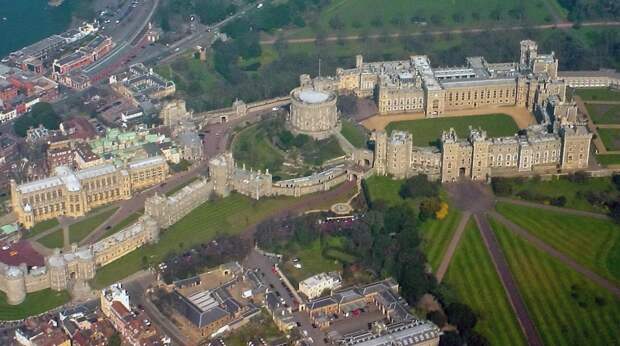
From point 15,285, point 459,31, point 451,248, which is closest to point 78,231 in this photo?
point 15,285

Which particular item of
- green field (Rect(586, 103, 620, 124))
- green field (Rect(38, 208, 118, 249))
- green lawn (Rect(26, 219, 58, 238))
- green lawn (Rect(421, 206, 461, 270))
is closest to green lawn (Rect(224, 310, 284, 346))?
green lawn (Rect(421, 206, 461, 270))

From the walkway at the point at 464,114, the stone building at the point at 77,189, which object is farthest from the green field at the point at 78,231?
the walkway at the point at 464,114

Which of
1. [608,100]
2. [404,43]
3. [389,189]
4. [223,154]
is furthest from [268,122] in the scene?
[608,100]

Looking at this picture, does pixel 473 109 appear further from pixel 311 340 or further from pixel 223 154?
pixel 311 340

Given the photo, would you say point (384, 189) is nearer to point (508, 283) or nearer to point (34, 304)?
point (508, 283)

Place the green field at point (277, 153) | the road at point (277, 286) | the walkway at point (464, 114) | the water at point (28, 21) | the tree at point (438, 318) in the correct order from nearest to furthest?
1. the road at point (277, 286)
2. the tree at point (438, 318)
3. the green field at point (277, 153)
4. the walkway at point (464, 114)
5. the water at point (28, 21)

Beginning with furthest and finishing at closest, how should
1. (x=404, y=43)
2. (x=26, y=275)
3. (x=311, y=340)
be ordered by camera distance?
1. (x=404, y=43)
2. (x=26, y=275)
3. (x=311, y=340)

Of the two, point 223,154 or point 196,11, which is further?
point 196,11

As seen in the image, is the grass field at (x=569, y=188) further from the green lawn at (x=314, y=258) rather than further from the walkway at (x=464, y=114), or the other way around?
the green lawn at (x=314, y=258)
